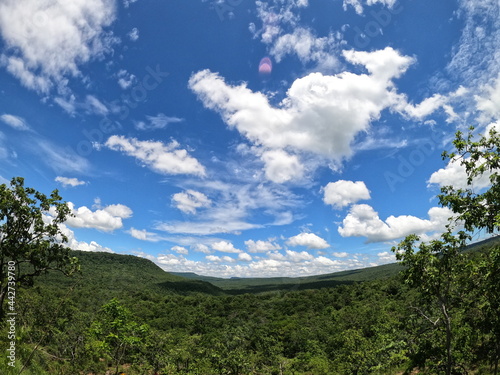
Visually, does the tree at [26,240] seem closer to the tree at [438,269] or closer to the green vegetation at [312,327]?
the green vegetation at [312,327]

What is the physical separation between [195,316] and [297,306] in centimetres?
4564

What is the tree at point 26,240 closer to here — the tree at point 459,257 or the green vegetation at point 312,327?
the green vegetation at point 312,327

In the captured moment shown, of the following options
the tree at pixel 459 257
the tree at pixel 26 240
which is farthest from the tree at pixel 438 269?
the tree at pixel 26 240

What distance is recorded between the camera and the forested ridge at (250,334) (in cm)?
1575

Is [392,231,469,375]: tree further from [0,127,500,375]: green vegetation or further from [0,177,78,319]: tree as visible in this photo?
[0,177,78,319]: tree

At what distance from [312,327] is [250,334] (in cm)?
2006

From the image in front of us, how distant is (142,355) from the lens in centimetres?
5875

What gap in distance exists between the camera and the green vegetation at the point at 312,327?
1223cm

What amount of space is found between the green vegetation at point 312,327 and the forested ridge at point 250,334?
16 centimetres

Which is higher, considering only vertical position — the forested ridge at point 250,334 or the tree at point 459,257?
the tree at point 459,257

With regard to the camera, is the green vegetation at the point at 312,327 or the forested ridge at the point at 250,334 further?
the forested ridge at the point at 250,334

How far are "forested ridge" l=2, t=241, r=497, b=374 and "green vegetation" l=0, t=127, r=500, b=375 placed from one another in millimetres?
163

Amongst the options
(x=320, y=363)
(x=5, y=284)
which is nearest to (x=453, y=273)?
(x=5, y=284)

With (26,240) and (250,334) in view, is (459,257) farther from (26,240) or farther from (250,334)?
(250,334)
